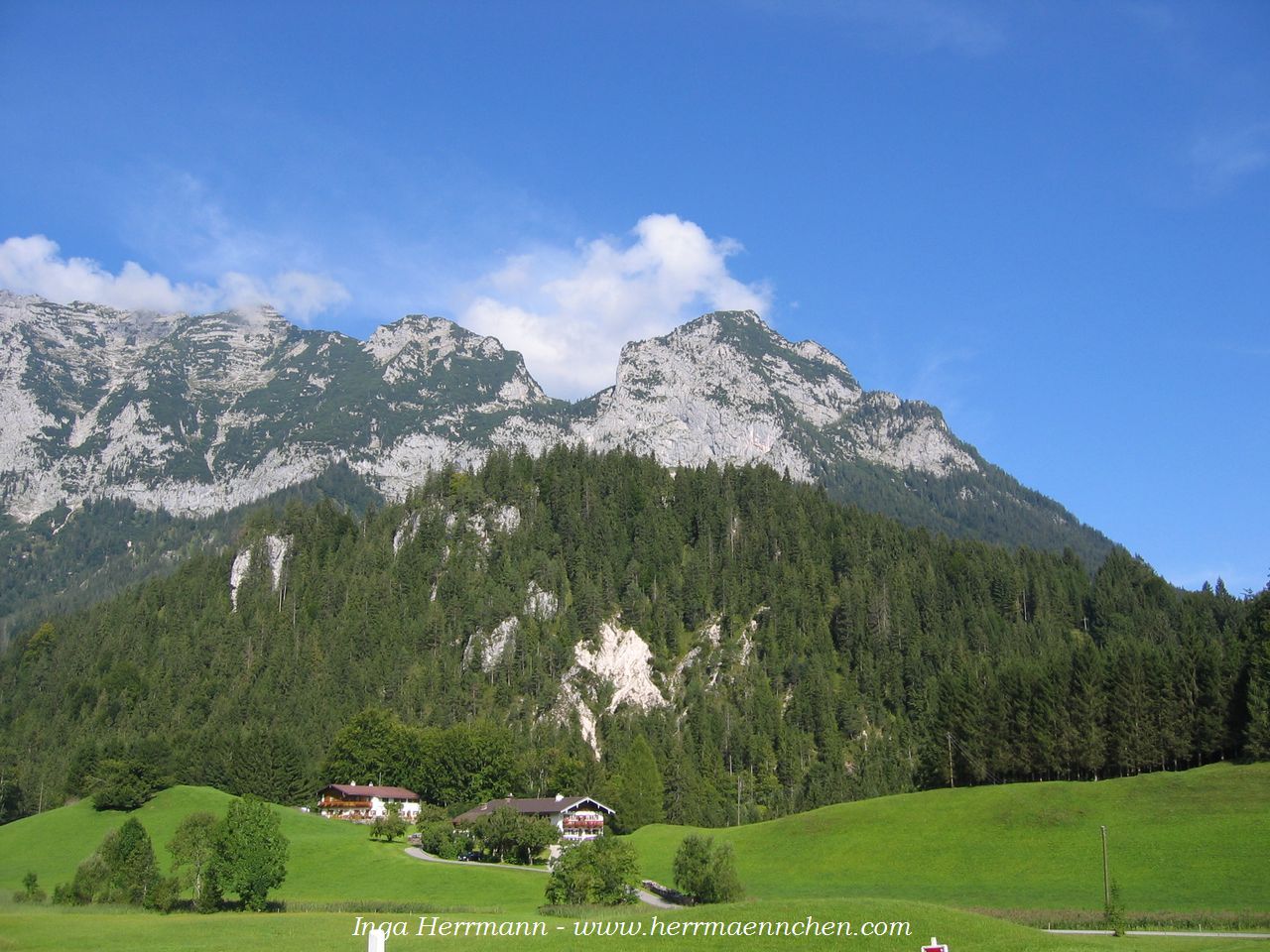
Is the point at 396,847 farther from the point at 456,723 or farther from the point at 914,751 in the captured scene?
the point at 914,751

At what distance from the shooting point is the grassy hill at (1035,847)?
71.7 metres

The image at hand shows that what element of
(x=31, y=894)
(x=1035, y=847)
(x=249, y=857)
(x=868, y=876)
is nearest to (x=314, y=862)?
(x=249, y=857)

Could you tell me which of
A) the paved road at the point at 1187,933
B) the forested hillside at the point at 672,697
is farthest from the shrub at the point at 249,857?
the forested hillside at the point at 672,697

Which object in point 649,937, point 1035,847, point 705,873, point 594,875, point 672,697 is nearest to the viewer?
point 649,937

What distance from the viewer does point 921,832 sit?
95500 millimetres

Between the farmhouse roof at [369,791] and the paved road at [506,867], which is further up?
the farmhouse roof at [369,791]

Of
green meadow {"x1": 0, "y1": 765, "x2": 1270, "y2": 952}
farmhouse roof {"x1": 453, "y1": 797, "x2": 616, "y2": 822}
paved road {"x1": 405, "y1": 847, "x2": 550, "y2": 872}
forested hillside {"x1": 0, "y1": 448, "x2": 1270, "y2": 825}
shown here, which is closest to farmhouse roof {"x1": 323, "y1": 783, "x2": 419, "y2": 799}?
forested hillside {"x1": 0, "y1": 448, "x2": 1270, "y2": 825}

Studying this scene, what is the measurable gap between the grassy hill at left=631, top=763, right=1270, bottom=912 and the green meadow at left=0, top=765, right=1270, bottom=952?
217 mm

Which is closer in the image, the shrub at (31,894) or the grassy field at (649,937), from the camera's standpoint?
the grassy field at (649,937)

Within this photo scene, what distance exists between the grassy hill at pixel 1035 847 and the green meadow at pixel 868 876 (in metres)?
0.22

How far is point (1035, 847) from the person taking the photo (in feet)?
280

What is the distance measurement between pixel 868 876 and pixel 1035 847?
48.2 feet

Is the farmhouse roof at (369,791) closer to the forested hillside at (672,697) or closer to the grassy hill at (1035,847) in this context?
the forested hillside at (672,697)

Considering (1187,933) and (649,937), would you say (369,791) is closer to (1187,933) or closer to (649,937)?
(649,937)
